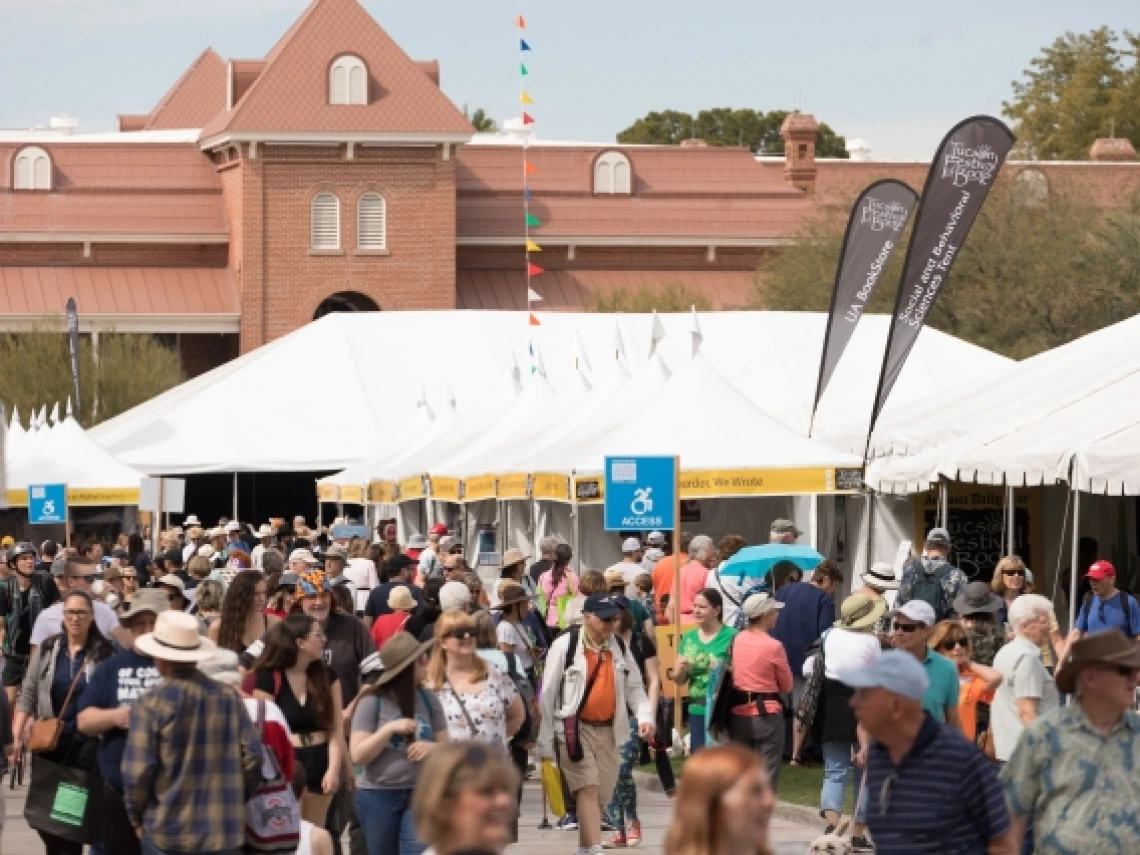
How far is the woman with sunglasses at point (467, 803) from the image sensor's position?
5184 millimetres

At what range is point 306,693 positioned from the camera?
385 inches

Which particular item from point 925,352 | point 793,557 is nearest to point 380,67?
point 925,352

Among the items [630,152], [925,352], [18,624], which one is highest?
[630,152]

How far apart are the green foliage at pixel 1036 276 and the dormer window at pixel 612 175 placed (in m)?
22.8

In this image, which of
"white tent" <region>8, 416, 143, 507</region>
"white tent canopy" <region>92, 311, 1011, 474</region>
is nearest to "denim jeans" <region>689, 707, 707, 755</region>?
"white tent" <region>8, 416, 143, 507</region>

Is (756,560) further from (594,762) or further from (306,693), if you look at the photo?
(306,693)

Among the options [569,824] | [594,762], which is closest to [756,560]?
[569,824]

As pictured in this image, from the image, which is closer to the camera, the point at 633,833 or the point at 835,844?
the point at 835,844

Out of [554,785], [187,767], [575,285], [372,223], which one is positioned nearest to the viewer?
[187,767]

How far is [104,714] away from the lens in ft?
29.6

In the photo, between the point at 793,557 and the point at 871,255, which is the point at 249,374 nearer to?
the point at 871,255

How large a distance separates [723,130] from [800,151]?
2820 centimetres

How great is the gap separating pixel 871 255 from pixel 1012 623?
13662mm

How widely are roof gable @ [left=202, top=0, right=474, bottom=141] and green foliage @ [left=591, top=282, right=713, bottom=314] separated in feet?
23.2
